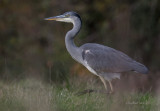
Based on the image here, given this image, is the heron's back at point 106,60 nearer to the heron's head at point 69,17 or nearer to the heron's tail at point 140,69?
the heron's tail at point 140,69

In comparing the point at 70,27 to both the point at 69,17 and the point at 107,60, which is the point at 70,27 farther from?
the point at 107,60

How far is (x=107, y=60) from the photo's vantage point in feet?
27.5

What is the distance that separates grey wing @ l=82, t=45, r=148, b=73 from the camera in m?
8.16

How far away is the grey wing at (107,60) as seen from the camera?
26.8 feet

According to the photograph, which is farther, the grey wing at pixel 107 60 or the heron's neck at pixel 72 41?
the heron's neck at pixel 72 41

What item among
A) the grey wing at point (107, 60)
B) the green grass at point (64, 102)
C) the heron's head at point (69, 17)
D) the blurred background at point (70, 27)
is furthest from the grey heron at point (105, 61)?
the blurred background at point (70, 27)

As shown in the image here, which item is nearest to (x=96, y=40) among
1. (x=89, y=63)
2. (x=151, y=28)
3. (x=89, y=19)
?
(x=89, y=19)

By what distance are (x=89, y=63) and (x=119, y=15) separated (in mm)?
6021

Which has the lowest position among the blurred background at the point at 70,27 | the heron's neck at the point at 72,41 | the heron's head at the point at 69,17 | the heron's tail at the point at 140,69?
the blurred background at the point at 70,27

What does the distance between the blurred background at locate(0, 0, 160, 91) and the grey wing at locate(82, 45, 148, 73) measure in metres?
3.32

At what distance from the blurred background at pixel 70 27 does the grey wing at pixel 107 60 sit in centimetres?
332

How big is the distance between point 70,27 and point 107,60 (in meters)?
7.23

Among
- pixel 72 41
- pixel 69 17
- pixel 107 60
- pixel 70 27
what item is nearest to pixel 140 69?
pixel 107 60

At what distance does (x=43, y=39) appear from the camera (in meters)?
17.0
